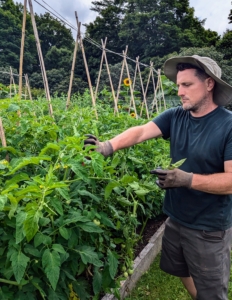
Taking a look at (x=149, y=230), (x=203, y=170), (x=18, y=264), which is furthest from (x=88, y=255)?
(x=149, y=230)

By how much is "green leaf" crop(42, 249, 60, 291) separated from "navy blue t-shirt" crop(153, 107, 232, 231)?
1.00 m

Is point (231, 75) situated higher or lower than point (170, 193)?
higher

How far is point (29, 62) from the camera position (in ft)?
77.3

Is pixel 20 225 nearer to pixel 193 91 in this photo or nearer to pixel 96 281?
pixel 96 281

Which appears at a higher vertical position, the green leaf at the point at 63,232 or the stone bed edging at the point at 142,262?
the green leaf at the point at 63,232

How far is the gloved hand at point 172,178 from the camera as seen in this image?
1610mm

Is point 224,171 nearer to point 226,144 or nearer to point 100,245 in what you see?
point 226,144

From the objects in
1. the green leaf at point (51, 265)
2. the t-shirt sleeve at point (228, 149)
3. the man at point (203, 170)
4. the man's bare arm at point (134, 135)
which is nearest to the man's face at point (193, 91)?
the man at point (203, 170)

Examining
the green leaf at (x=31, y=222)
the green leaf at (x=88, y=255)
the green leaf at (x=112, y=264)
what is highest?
the green leaf at (x=31, y=222)

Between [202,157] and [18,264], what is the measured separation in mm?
1158

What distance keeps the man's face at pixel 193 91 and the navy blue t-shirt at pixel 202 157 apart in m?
0.10

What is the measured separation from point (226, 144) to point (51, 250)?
1093 millimetres

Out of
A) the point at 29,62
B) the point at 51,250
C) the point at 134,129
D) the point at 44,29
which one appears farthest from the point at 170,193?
the point at 44,29

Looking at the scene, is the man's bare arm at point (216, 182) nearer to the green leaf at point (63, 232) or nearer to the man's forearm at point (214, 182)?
the man's forearm at point (214, 182)
